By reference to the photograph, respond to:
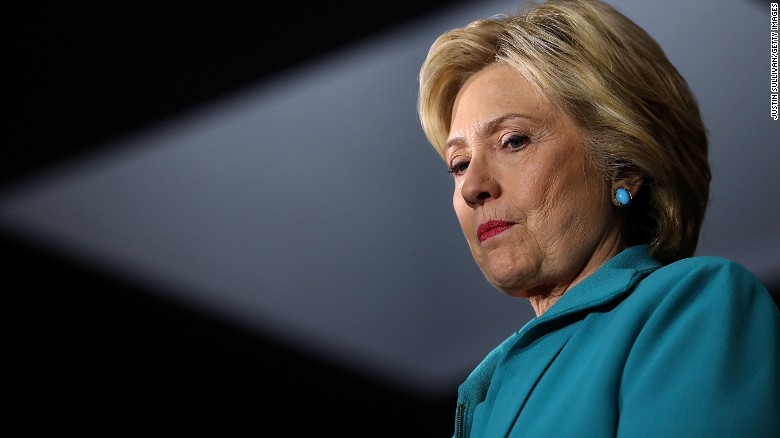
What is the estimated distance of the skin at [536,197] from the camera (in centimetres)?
120

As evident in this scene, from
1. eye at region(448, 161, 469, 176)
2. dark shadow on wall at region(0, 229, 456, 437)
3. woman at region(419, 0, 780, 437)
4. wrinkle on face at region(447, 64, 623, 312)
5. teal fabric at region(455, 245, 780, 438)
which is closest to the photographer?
teal fabric at region(455, 245, 780, 438)

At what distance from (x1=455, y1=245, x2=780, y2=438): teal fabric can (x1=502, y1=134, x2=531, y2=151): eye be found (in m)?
0.20

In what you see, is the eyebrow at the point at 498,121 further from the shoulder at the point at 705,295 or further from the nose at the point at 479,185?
the shoulder at the point at 705,295

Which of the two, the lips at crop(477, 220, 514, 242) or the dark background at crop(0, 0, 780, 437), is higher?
the dark background at crop(0, 0, 780, 437)

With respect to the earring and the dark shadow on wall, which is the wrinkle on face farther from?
the dark shadow on wall

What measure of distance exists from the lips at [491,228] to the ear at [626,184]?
0.49ft

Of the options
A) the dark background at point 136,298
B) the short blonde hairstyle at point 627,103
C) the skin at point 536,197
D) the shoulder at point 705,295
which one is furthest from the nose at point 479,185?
the dark background at point 136,298

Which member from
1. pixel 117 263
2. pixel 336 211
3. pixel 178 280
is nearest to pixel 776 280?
pixel 336 211

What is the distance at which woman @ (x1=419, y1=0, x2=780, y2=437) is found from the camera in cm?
102

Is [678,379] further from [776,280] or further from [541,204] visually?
[776,280]

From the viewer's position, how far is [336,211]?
2.45 meters

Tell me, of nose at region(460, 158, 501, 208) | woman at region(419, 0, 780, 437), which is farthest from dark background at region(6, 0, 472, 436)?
nose at region(460, 158, 501, 208)

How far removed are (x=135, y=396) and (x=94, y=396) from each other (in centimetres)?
10

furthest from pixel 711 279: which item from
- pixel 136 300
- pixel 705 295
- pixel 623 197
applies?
pixel 136 300
